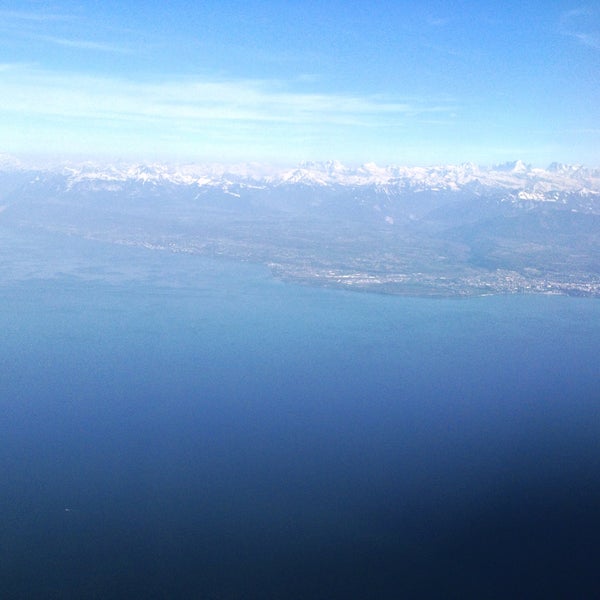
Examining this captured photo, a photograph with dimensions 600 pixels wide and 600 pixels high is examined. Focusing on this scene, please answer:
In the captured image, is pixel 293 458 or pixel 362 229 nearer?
pixel 293 458

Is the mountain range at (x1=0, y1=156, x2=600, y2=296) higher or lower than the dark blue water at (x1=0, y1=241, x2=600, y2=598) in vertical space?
higher

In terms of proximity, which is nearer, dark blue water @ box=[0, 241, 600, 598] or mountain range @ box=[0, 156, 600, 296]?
dark blue water @ box=[0, 241, 600, 598]

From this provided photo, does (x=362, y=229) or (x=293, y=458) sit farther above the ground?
(x=362, y=229)

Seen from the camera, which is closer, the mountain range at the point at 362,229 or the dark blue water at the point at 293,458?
the dark blue water at the point at 293,458

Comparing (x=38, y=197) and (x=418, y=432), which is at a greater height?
(x=38, y=197)

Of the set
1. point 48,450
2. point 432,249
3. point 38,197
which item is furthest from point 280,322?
point 38,197

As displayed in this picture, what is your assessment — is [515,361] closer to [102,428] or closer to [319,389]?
[319,389]

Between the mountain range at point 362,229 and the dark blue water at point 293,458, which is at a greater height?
the mountain range at point 362,229

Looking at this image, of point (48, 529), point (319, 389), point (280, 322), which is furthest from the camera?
point (280, 322)
